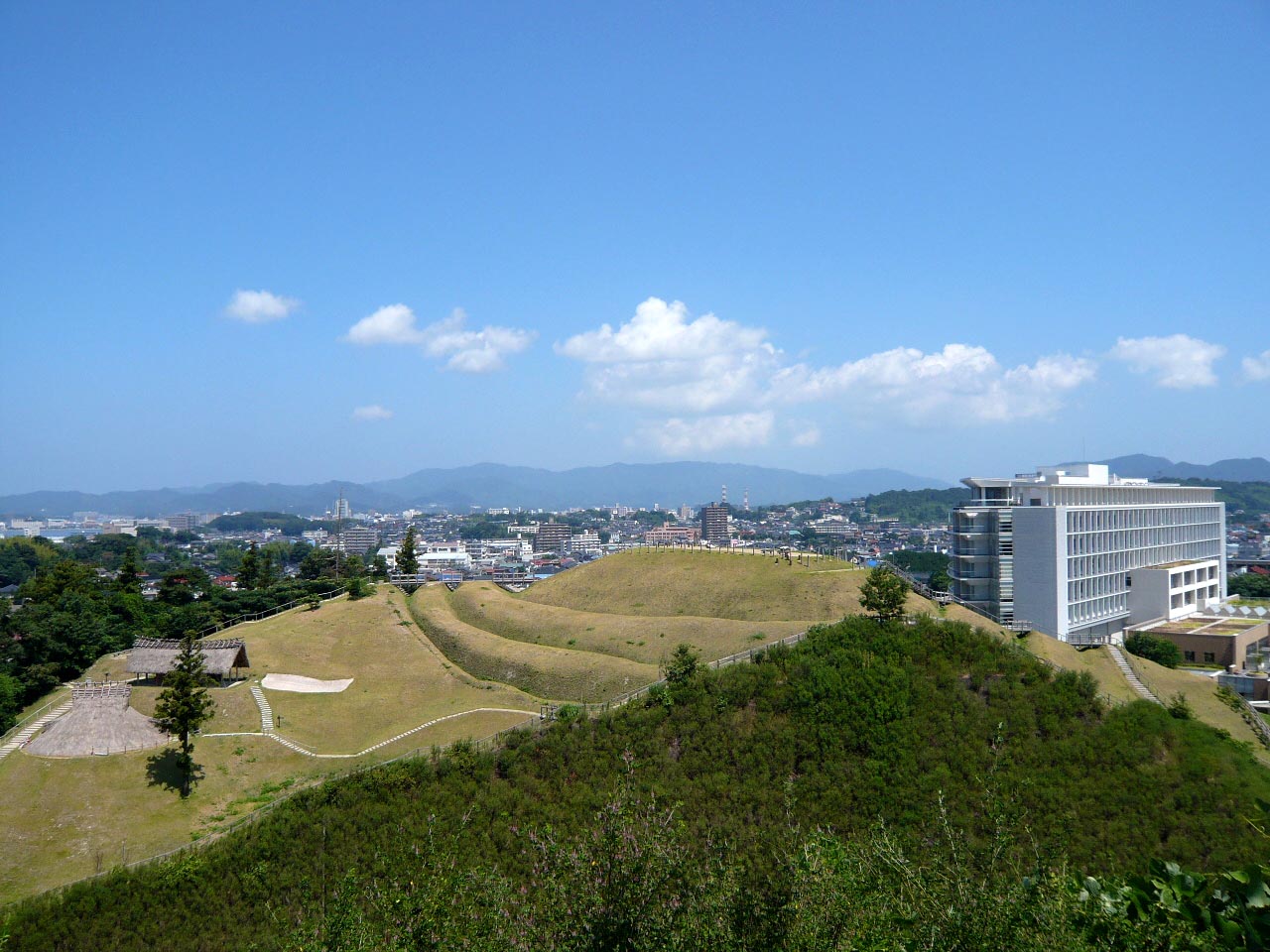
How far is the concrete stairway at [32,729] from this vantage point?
103 ft

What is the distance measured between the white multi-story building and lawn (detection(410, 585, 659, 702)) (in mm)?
29040

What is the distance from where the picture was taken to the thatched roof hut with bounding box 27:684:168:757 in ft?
101

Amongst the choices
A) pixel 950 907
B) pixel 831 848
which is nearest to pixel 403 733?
pixel 831 848

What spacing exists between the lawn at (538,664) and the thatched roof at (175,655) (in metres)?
10.6

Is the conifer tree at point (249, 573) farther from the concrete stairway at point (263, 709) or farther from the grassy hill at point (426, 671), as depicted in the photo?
the concrete stairway at point (263, 709)

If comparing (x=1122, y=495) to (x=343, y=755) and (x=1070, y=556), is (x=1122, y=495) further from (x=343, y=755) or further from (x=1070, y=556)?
(x=343, y=755)

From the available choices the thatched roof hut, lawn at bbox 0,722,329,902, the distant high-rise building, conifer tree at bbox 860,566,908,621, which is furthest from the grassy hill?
the distant high-rise building

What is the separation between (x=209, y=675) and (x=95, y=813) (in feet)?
33.0

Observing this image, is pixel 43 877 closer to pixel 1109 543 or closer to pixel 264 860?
pixel 264 860

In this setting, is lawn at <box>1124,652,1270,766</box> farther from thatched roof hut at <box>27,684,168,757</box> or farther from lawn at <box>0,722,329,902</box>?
thatched roof hut at <box>27,684,168,757</box>

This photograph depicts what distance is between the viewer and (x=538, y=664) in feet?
129

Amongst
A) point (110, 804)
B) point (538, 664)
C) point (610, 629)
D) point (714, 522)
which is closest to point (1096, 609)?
point (610, 629)

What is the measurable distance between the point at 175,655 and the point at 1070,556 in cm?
5472

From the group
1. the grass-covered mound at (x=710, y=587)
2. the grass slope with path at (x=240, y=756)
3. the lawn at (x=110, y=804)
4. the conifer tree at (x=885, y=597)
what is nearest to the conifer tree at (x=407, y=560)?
the grass-covered mound at (x=710, y=587)
